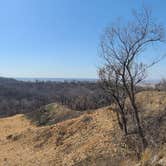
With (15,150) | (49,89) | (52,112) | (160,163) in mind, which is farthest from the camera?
(49,89)

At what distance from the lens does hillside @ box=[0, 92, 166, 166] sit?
11344 mm

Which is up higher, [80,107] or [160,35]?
[160,35]

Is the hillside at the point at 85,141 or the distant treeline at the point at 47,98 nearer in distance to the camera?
the hillside at the point at 85,141

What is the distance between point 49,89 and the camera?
448 feet

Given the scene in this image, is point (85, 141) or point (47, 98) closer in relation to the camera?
point (85, 141)

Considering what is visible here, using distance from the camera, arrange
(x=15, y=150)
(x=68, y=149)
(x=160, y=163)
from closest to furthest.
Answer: (x=160, y=163) < (x=68, y=149) < (x=15, y=150)

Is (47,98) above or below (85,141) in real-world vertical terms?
below

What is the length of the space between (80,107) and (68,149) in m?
17.2

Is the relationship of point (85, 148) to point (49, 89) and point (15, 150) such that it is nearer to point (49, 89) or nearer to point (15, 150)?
point (15, 150)

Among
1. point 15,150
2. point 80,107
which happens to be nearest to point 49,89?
point 80,107

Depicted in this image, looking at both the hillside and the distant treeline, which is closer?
the hillside

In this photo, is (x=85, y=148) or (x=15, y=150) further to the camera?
(x=15, y=150)

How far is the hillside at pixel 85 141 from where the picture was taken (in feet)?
37.2

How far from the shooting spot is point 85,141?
1455cm
